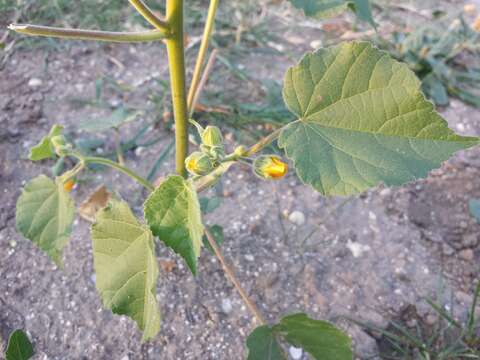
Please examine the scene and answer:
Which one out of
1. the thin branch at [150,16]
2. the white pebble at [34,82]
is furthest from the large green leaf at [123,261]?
the white pebble at [34,82]

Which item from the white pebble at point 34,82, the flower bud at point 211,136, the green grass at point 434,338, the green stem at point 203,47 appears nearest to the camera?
the flower bud at point 211,136

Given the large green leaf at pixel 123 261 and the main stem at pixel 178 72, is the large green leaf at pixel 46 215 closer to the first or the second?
the large green leaf at pixel 123 261

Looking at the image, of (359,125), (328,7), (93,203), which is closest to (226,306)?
(93,203)

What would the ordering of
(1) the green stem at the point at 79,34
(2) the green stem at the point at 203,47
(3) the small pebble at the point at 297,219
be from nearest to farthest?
(1) the green stem at the point at 79,34, (2) the green stem at the point at 203,47, (3) the small pebble at the point at 297,219

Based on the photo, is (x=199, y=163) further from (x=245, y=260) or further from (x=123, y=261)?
(x=245, y=260)

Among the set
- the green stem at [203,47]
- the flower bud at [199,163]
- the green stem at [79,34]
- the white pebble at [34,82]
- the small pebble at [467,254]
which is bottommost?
the small pebble at [467,254]

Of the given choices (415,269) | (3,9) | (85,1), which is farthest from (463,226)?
(3,9)

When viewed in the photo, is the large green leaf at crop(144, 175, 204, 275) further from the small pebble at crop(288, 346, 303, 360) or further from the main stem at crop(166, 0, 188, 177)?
the small pebble at crop(288, 346, 303, 360)
